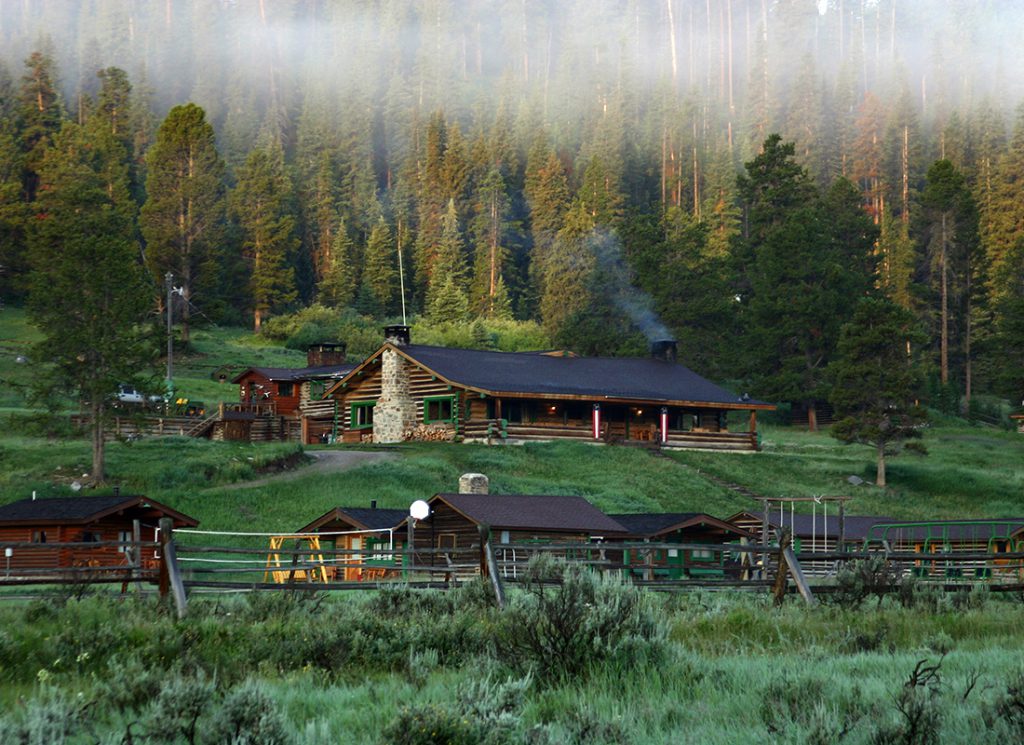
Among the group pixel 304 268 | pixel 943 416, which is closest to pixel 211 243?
pixel 304 268

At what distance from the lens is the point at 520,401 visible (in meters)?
62.6

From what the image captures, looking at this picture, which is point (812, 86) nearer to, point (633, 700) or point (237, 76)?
point (237, 76)

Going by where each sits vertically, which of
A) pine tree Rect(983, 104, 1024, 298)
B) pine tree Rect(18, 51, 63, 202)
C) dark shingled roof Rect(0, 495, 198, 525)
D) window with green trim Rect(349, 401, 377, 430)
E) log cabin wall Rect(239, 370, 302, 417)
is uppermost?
pine tree Rect(18, 51, 63, 202)

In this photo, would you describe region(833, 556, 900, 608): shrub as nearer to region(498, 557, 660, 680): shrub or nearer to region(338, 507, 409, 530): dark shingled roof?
region(498, 557, 660, 680): shrub

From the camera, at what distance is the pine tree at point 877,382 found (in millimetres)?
62719

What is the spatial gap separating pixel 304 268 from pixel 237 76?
6596cm

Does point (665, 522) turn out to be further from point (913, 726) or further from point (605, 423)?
point (913, 726)

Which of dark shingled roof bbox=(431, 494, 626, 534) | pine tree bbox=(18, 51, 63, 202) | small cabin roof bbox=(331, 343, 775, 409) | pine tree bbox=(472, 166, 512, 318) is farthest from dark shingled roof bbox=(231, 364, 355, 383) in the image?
pine tree bbox=(18, 51, 63, 202)

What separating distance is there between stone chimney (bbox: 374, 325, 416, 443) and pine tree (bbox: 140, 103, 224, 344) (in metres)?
44.3

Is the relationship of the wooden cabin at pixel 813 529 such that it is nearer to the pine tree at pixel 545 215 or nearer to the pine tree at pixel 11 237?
the pine tree at pixel 11 237

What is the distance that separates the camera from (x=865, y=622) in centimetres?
1800

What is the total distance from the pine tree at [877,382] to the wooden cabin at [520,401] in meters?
5.25

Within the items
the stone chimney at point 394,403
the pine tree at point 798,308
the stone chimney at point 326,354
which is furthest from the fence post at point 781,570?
the stone chimney at point 326,354

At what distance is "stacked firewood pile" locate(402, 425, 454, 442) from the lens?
62303 mm
